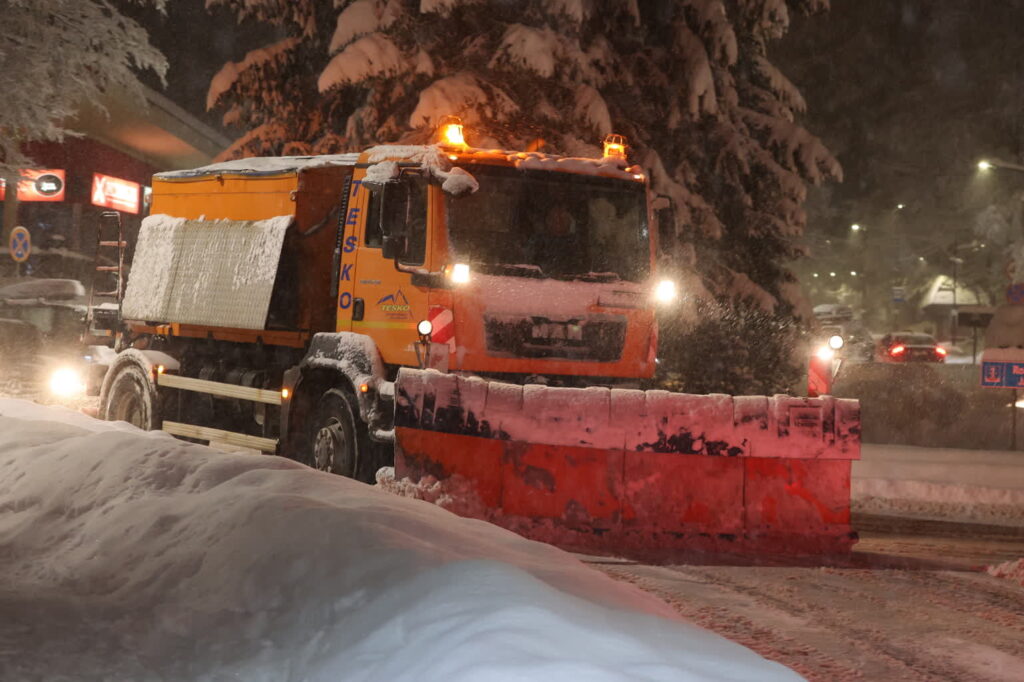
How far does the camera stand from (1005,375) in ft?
51.9

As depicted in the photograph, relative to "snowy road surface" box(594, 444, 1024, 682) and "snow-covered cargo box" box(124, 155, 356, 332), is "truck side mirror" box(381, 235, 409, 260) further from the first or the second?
"snowy road surface" box(594, 444, 1024, 682)

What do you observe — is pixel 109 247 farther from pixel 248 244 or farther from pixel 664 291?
pixel 664 291

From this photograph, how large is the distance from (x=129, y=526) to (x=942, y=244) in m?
76.1

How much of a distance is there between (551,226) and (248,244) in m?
3.32

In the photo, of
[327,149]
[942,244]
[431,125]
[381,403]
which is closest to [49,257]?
[327,149]

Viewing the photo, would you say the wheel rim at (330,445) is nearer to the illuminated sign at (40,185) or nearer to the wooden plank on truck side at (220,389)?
the wooden plank on truck side at (220,389)

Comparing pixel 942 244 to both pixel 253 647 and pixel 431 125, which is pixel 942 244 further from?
pixel 253 647

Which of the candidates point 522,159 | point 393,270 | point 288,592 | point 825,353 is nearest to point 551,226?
point 522,159

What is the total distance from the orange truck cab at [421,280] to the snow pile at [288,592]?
248cm

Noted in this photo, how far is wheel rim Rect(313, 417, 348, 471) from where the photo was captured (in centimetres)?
1002

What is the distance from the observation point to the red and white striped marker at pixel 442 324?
30.5 feet

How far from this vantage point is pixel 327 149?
19.3 metres

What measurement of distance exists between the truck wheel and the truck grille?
1.44 metres

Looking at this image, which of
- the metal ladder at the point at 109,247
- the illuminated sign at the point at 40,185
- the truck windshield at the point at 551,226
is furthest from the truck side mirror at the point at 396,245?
the illuminated sign at the point at 40,185
